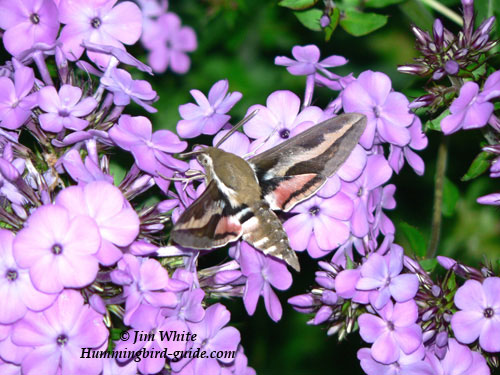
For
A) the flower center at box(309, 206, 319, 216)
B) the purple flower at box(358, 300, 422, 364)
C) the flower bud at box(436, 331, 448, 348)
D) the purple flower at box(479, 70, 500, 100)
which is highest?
the purple flower at box(479, 70, 500, 100)

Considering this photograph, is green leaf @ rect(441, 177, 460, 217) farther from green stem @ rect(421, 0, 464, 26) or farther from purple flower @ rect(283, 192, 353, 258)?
purple flower @ rect(283, 192, 353, 258)

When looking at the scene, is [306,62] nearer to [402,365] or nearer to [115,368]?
[402,365]

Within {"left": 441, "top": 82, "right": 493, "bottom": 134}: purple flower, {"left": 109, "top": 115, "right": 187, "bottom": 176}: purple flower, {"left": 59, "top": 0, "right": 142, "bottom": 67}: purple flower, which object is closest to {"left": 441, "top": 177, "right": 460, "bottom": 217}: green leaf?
{"left": 441, "top": 82, "right": 493, "bottom": 134}: purple flower

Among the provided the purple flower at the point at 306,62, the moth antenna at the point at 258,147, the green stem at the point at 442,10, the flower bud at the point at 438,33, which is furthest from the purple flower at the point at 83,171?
the green stem at the point at 442,10

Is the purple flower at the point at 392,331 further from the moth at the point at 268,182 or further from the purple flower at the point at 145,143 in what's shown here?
the purple flower at the point at 145,143

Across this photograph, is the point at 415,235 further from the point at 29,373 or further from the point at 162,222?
the point at 29,373
